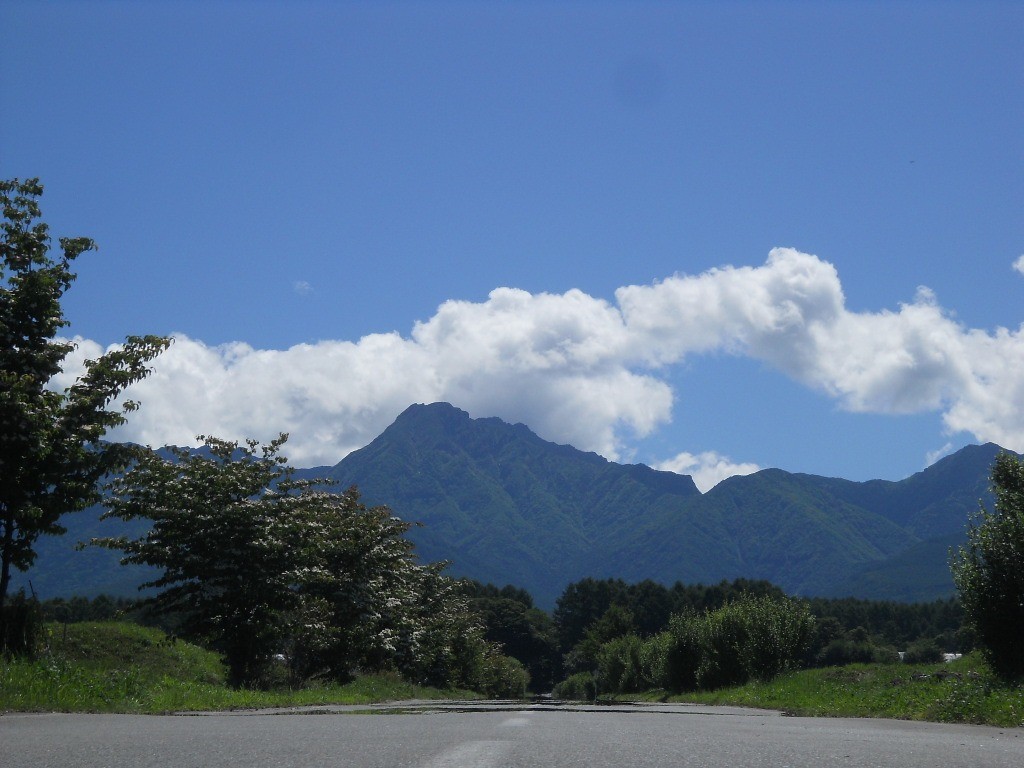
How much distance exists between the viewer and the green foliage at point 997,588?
18.4 metres

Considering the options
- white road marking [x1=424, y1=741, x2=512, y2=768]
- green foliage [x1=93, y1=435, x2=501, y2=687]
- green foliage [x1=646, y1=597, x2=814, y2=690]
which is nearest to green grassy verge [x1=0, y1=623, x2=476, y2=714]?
green foliage [x1=93, y1=435, x2=501, y2=687]

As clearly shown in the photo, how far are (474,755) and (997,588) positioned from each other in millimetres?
15883

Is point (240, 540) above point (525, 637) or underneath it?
above

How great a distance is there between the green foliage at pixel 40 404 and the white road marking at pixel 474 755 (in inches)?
456

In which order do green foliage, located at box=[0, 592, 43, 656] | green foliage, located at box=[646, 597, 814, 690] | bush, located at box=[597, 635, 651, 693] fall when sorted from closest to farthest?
1. green foliage, located at box=[0, 592, 43, 656]
2. green foliage, located at box=[646, 597, 814, 690]
3. bush, located at box=[597, 635, 651, 693]

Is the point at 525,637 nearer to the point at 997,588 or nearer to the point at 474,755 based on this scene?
the point at 997,588

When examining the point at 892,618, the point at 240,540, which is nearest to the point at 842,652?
the point at 892,618

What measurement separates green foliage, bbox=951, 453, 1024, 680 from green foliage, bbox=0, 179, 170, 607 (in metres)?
17.8

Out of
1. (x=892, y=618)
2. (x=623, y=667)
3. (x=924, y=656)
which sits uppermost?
(x=623, y=667)

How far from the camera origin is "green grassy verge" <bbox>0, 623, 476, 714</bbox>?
1356 cm

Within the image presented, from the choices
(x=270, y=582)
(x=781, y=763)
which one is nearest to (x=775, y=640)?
(x=270, y=582)

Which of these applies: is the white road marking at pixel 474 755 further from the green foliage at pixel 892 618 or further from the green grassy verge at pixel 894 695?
the green foliage at pixel 892 618

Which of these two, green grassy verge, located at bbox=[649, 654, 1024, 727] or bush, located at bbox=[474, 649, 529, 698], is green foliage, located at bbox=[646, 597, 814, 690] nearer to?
green grassy verge, located at bbox=[649, 654, 1024, 727]

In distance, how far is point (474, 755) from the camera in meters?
6.77
